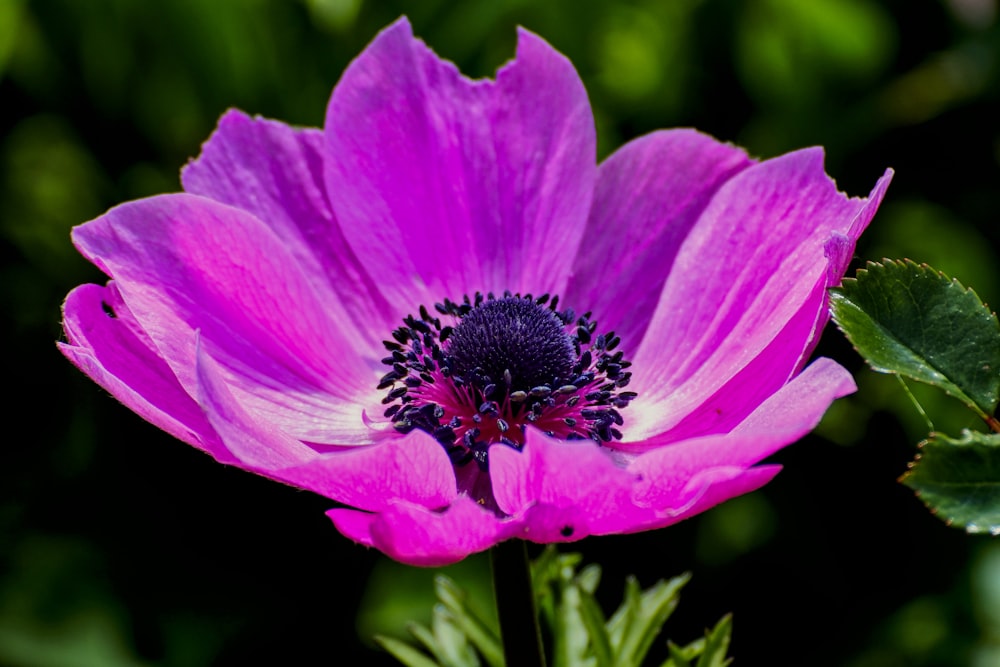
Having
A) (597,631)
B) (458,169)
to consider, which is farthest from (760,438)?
(458,169)

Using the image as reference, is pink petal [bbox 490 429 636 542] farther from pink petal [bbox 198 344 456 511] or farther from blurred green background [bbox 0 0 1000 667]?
blurred green background [bbox 0 0 1000 667]

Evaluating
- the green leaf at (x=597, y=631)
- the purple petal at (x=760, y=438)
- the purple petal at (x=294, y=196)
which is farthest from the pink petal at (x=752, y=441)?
the purple petal at (x=294, y=196)

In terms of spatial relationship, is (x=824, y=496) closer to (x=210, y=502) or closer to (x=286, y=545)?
(x=286, y=545)

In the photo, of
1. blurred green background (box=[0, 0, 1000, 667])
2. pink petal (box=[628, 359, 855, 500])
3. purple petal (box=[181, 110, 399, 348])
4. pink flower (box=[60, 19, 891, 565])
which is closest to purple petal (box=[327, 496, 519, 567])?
pink flower (box=[60, 19, 891, 565])

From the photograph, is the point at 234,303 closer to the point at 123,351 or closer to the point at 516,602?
the point at 123,351

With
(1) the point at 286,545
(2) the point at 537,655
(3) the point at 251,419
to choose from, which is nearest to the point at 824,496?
(1) the point at 286,545

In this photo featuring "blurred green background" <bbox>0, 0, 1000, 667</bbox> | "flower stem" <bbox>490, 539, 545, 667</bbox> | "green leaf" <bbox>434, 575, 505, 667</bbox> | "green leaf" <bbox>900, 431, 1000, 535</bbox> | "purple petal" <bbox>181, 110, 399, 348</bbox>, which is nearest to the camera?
"green leaf" <bbox>900, 431, 1000, 535</bbox>
